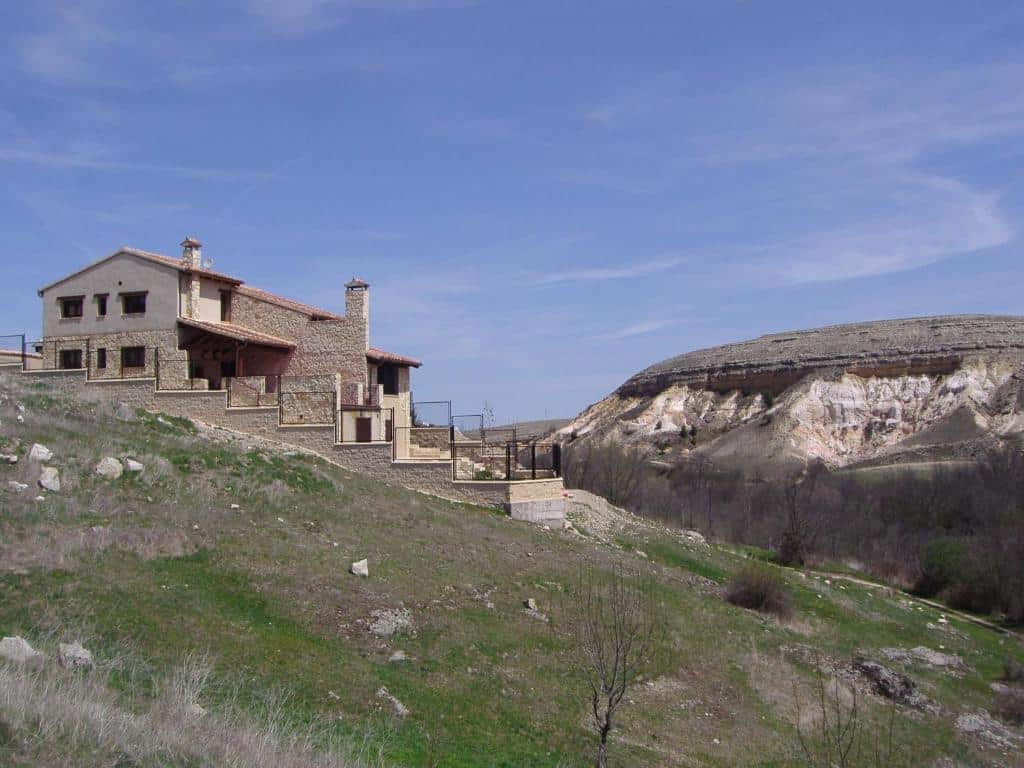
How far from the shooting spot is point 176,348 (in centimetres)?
2733

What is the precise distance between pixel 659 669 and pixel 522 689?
11.4 ft

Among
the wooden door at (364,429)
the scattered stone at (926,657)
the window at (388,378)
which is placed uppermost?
the window at (388,378)

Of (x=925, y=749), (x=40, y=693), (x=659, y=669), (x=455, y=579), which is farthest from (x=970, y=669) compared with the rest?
(x=40, y=693)

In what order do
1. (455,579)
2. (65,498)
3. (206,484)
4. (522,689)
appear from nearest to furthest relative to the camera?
(522,689) < (65,498) < (455,579) < (206,484)

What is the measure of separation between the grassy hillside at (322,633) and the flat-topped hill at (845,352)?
152 feet

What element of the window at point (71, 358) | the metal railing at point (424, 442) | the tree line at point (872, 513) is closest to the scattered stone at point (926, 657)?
the tree line at point (872, 513)

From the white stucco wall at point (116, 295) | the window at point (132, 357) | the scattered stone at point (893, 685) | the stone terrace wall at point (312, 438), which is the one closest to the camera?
the scattered stone at point (893, 685)

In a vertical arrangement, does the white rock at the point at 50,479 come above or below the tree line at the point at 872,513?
above

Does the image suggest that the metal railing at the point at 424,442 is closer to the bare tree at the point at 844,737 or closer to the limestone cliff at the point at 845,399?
the bare tree at the point at 844,737

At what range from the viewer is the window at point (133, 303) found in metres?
28.1

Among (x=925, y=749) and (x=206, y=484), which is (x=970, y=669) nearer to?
(x=925, y=749)

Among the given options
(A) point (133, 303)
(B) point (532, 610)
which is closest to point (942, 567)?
(B) point (532, 610)

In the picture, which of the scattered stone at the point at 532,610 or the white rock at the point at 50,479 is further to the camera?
the scattered stone at the point at 532,610

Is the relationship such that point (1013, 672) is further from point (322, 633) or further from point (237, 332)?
point (237, 332)
